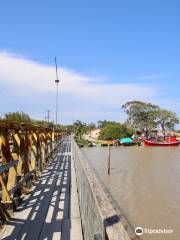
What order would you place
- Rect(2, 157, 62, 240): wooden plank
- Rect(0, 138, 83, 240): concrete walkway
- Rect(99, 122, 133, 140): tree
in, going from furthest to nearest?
Rect(99, 122, 133, 140): tree → Rect(2, 157, 62, 240): wooden plank → Rect(0, 138, 83, 240): concrete walkway

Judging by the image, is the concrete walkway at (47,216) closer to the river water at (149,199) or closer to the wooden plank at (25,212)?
the wooden plank at (25,212)

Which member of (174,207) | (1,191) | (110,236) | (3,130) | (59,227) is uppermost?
(3,130)

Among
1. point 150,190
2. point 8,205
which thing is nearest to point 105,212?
point 8,205

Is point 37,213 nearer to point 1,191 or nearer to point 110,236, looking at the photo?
point 1,191

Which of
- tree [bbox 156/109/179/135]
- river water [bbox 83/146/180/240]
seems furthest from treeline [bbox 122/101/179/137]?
river water [bbox 83/146/180/240]

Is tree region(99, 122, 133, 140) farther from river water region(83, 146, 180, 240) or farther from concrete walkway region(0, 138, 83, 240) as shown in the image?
concrete walkway region(0, 138, 83, 240)

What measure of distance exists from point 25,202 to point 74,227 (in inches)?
81.8

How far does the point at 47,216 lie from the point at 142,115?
326ft

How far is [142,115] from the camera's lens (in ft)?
340

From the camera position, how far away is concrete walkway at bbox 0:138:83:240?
4879mm

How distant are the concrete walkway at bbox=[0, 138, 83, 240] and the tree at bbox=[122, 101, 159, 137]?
96.0 meters

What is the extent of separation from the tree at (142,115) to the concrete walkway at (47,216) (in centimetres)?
9597

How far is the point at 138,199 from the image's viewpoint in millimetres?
18172

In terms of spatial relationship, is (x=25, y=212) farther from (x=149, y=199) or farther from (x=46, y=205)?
(x=149, y=199)
